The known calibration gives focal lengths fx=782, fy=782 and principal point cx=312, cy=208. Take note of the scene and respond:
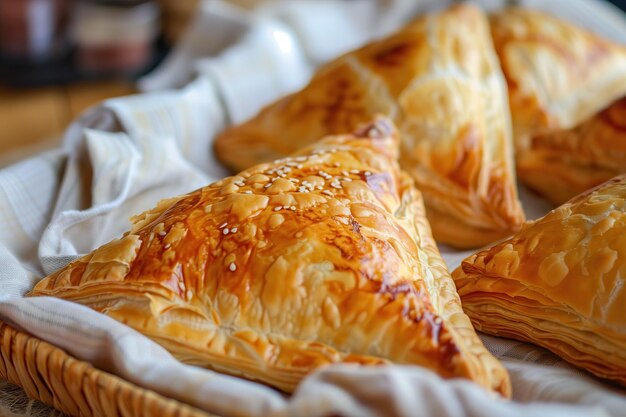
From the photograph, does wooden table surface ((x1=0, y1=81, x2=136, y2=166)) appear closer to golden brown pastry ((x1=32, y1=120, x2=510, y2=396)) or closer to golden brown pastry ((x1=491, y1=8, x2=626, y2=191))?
golden brown pastry ((x1=491, y1=8, x2=626, y2=191))

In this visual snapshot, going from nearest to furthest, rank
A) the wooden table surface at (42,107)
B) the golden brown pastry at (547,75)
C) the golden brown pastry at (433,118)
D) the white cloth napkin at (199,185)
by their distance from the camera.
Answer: the white cloth napkin at (199,185) → the golden brown pastry at (433,118) → the golden brown pastry at (547,75) → the wooden table surface at (42,107)

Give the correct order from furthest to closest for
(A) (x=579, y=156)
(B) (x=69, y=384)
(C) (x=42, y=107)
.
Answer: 1. (C) (x=42, y=107)
2. (A) (x=579, y=156)
3. (B) (x=69, y=384)

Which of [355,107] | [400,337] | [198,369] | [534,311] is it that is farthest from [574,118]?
[198,369]

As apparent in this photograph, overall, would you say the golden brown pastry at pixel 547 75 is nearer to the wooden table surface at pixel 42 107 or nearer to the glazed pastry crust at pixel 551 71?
the glazed pastry crust at pixel 551 71

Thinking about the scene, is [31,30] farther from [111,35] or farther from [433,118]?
[433,118]

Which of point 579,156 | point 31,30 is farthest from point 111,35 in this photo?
point 579,156

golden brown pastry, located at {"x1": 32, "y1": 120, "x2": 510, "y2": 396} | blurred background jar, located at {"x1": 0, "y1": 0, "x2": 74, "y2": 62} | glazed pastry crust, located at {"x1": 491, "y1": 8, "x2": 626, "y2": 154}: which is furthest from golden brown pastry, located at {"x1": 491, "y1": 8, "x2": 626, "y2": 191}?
blurred background jar, located at {"x1": 0, "y1": 0, "x2": 74, "y2": 62}

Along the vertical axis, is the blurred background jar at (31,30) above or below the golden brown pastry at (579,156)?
below

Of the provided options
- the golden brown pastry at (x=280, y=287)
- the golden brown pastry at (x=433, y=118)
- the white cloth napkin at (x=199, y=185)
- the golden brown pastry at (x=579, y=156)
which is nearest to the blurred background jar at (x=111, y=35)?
the white cloth napkin at (x=199, y=185)
